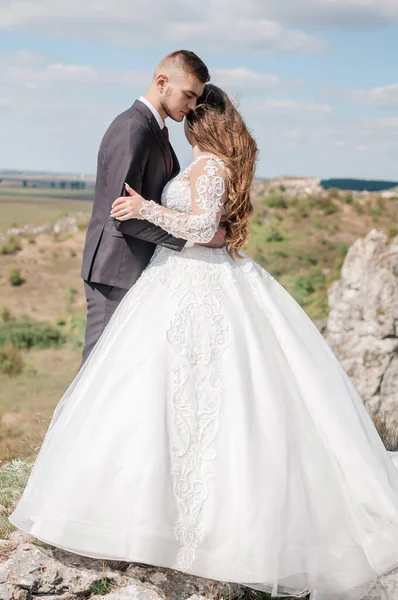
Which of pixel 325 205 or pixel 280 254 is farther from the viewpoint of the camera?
pixel 325 205

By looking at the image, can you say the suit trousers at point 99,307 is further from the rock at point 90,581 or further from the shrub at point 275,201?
the shrub at point 275,201

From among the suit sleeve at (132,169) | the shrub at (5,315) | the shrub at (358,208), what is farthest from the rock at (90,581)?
the shrub at (358,208)

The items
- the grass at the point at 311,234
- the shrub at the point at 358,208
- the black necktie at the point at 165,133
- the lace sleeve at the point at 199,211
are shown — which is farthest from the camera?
the shrub at the point at 358,208

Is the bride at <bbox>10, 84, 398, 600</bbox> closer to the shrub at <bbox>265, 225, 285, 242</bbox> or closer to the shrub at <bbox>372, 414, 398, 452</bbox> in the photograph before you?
the shrub at <bbox>372, 414, 398, 452</bbox>

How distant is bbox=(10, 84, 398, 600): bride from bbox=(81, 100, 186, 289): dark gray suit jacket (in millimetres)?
118

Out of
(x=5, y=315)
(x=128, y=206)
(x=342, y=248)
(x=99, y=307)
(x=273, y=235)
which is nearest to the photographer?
(x=128, y=206)

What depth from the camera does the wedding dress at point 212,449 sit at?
3.30 m

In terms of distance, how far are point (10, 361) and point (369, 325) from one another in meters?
15.5

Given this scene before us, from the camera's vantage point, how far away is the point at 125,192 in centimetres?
392

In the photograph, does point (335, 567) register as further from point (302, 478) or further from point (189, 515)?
point (189, 515)

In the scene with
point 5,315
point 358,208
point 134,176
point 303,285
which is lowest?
point 5,315

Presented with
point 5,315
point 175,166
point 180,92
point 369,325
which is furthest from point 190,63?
point 5,315

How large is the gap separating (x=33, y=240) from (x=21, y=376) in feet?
91.2

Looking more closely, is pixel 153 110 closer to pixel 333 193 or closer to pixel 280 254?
pixel 280 254
